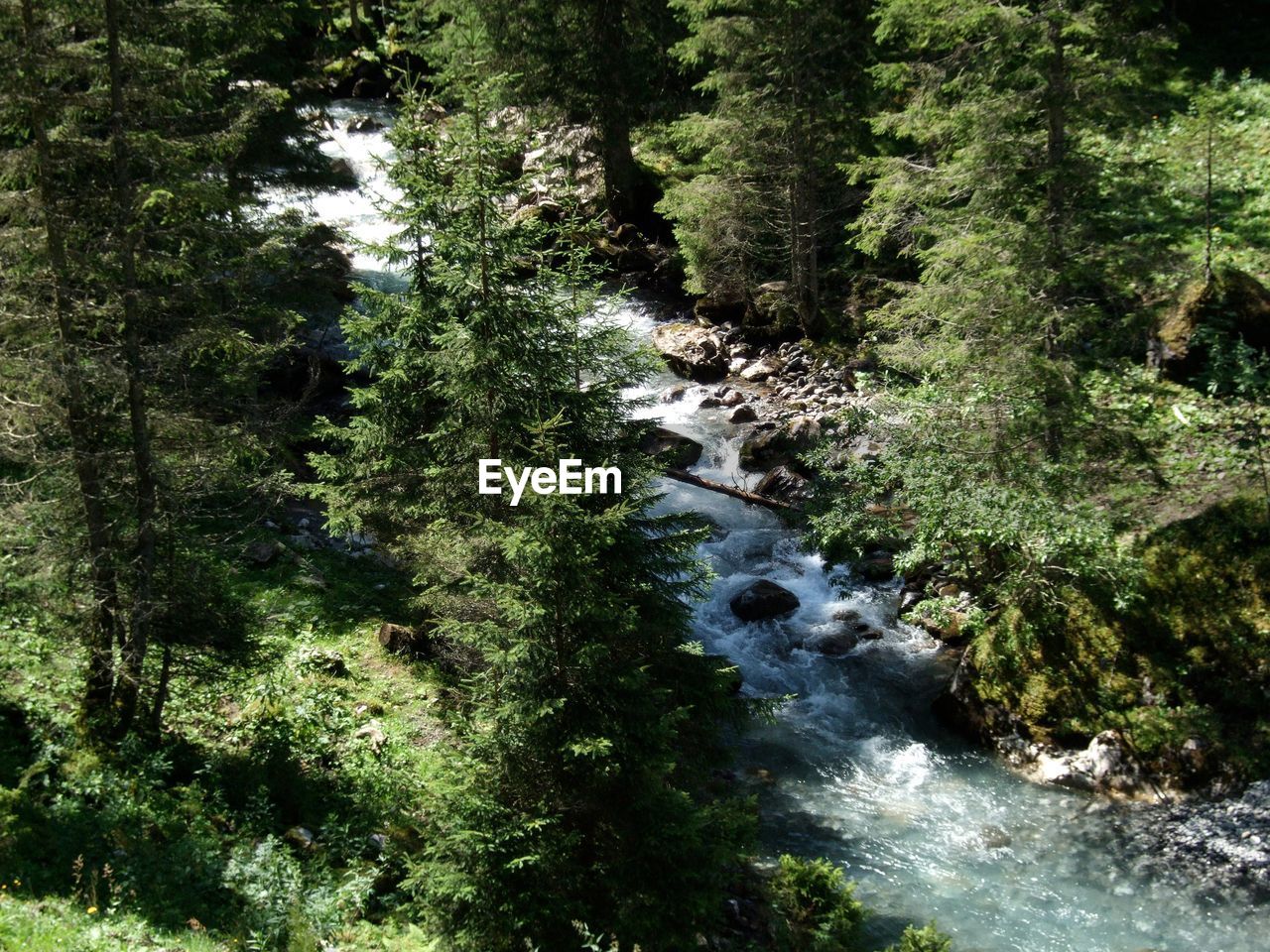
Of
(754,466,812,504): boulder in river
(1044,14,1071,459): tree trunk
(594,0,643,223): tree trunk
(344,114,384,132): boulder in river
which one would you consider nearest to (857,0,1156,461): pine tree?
(1044,14,1071,459): tree trunk

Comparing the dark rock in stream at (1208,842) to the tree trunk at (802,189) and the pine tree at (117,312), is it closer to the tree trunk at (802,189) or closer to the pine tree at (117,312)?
→ the pine tree at (117,312)

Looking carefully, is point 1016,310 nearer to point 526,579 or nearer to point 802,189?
point 526,579

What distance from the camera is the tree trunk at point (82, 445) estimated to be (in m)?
8.32

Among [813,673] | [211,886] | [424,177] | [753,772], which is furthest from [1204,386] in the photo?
[211,886]

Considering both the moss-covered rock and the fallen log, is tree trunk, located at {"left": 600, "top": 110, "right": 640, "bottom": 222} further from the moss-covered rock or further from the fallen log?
the moss-covered rock

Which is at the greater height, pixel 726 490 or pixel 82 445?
pixel 82 445

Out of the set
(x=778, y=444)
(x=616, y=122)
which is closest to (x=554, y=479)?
(x=778, y=444)

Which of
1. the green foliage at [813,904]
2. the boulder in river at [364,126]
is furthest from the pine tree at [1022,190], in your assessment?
the boulder in river at [364,126]

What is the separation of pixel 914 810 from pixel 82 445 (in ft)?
33.9

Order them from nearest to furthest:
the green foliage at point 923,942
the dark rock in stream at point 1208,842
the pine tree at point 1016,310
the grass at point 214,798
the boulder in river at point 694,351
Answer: the grass at point 214,798, the green foliage at point 923,942, the dark rock in stream at point 1208,842, the pine tree at point 1016,310, the boulder in river at point 694,351

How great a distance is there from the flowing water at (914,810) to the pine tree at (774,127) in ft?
30.1

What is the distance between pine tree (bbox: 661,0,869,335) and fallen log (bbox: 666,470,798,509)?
6.63m

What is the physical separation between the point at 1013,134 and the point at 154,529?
38.4ft

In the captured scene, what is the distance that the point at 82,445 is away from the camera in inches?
342
